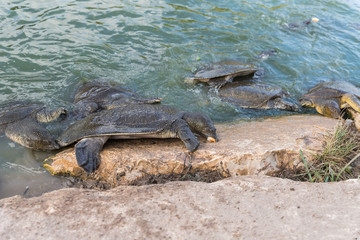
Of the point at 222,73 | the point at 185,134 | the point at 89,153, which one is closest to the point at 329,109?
the point at 222,73

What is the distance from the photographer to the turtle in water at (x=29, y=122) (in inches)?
157

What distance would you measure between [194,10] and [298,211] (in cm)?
777

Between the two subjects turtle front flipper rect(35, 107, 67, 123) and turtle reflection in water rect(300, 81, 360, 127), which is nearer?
turtle front flipper rect(35, 107, 67, 123)

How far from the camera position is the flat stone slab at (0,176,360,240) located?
2.16m

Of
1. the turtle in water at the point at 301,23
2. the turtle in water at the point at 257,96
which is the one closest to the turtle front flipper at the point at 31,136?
the turtle in water at the point at 257,96

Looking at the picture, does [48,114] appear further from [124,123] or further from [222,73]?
[222,73]

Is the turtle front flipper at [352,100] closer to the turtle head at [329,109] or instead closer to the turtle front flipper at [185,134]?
the turtle head at [329,109]

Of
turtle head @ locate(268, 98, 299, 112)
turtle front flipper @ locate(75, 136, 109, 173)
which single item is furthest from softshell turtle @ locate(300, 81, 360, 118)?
turtle front flipper @ locate(75, 136, 109, 173)

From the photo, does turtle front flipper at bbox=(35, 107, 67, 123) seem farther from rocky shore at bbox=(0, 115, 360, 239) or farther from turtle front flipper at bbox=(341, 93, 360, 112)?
turtle front flipper at bbox=(341, 93, 360, 112)

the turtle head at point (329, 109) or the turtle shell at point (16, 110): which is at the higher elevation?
the turtle head at point (329, 109)

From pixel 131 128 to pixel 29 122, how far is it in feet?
5.71

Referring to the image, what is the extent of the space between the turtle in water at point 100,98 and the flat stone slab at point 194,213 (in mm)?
2388

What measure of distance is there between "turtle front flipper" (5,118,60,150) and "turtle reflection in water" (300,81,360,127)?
4.57 meters

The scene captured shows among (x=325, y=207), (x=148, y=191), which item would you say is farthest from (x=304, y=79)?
(x=148, y=191)
